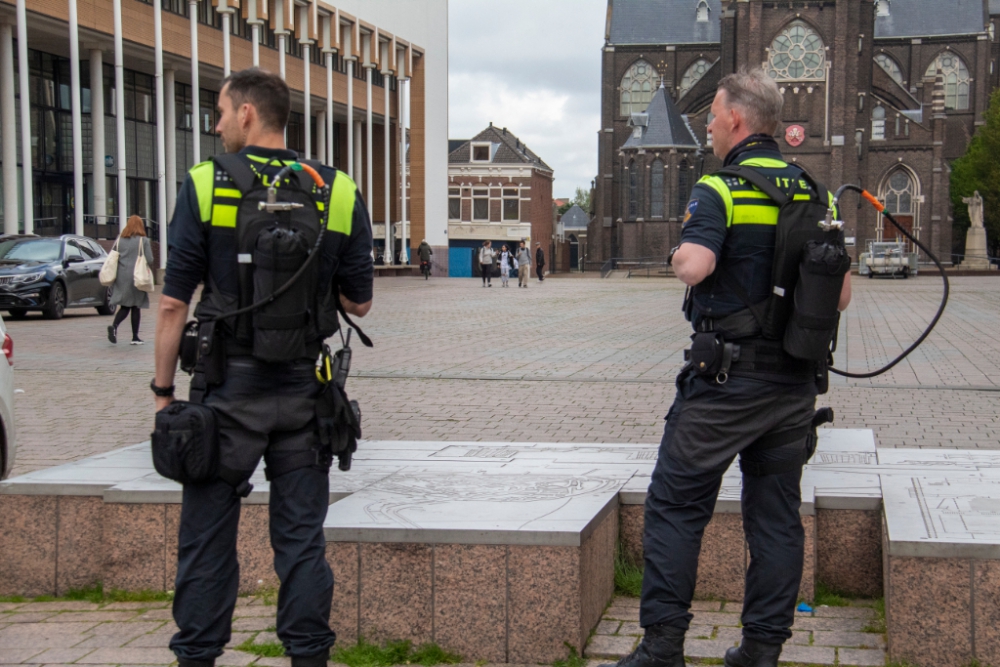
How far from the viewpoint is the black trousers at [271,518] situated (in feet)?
11.3

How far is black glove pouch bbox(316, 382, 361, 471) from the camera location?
3527mm

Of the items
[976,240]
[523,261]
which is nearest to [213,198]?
[523,261]

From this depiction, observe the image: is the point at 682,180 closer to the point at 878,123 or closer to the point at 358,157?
the point at 878,123

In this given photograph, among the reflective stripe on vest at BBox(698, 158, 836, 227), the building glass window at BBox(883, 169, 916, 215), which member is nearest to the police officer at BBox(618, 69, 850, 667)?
the reflective stripe on vest at BBox(698, 158, 836, 227)

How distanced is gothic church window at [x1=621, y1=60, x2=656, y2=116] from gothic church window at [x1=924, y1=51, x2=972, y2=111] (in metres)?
18.9

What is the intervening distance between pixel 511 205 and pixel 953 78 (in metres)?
32.3

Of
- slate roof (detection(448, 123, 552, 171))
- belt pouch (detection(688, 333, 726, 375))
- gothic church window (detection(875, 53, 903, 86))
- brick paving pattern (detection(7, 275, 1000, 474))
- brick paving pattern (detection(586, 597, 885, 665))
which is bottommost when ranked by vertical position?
brick paving pattern (detection(586, 597, 885, 665))

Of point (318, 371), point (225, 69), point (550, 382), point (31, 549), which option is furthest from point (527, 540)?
point (225, 69)

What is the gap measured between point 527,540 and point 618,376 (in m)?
8.35

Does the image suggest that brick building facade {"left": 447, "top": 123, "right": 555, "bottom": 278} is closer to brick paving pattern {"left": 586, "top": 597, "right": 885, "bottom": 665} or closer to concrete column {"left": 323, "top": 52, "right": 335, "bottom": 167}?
concrete column {"left": 323, "top": 52, "right": 335, "bottom": 167}

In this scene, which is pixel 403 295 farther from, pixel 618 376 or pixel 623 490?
pixel 623 490

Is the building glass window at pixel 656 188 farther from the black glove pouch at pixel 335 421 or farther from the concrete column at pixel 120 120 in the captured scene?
the black glove pouch at pixel 335 421

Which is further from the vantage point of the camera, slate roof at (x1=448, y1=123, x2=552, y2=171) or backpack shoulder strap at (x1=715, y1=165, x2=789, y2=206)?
slate roof at (x1=448, y1=123, x2=552, y2=171)

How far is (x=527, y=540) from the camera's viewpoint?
13.4 feet
